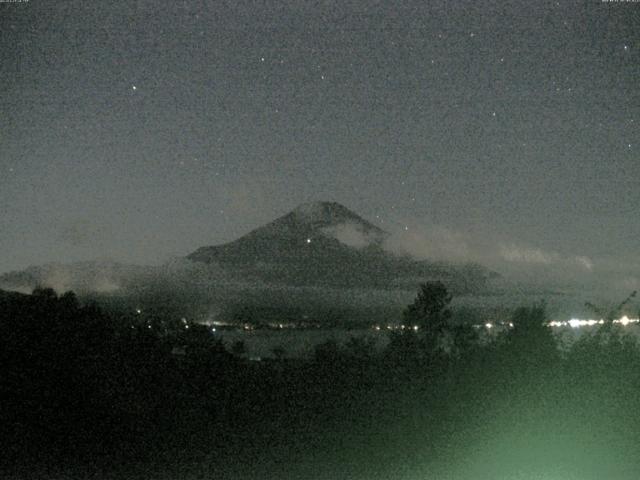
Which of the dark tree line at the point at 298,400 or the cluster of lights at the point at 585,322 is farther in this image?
the cluster of lights at the point at 585,322

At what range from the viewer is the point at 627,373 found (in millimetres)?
8328

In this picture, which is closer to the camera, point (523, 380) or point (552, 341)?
point (523, 380)

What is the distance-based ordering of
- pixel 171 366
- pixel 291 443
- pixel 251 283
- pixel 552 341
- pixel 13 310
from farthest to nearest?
pixel 251 283, pixel 171 366, pixel 13 310, pixel 552 341, pixel 291 443

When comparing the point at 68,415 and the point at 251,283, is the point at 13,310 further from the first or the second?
the point at 251,283

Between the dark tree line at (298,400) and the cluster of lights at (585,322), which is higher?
the cluster of lights at (585,322)

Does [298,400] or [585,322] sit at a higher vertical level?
[585,322]

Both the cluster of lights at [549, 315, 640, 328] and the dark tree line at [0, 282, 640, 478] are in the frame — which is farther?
the cluster of lights at [549, 315, 640, 328]

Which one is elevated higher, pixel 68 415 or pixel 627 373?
pixel 627 373

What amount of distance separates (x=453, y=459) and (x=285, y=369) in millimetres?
4906

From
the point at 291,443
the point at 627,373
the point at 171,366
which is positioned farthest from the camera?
the point at 171,366

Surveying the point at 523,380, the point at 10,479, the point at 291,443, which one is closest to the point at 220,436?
the point at 291,443

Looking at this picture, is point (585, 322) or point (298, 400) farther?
point (585, 322)

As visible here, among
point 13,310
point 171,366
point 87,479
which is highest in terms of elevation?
point 13,310

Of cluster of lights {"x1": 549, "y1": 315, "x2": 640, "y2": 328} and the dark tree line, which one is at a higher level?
cluster of lights {"x1": 549, "y1": 315, "x2": 640, "y2": 328}
